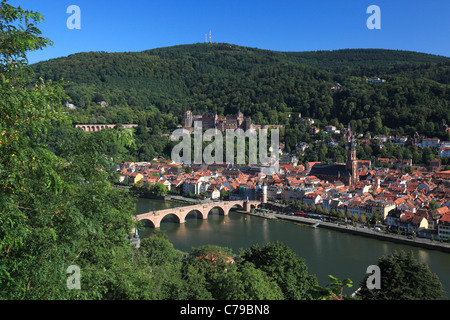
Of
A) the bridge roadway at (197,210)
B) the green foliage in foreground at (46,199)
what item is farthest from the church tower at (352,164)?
the green foliage in foreground at (46,199)

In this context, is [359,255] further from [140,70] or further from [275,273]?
[140,70]

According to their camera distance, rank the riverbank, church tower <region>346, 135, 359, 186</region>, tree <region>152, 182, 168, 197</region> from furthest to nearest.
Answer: church tower <region>346, 135, 359, 186</region> → tree <region>152, 182, 168, 197</region> → the riverbank

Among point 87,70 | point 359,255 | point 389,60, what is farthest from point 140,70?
point 359,255

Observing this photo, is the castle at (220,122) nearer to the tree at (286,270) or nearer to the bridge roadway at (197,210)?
the bridge roadway at (197,210)

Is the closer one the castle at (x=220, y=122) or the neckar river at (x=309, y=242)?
the neckar river at (x=309, y=242)

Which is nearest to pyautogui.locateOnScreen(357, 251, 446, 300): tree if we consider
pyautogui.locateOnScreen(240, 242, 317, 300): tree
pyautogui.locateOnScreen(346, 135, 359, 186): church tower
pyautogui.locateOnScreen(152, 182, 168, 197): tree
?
pyautogui.locateOnScreen(240, 242, 317, 300): tree

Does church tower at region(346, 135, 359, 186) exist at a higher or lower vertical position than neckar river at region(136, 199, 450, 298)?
higher

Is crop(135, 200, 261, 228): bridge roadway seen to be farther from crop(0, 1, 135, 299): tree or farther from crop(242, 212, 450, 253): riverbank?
crop(0, 1, 135, 299): tree
